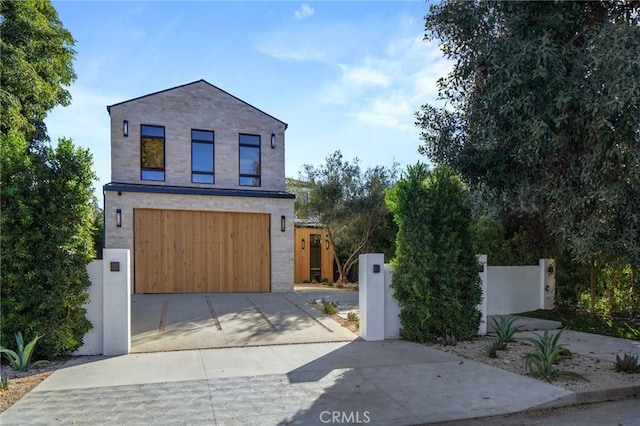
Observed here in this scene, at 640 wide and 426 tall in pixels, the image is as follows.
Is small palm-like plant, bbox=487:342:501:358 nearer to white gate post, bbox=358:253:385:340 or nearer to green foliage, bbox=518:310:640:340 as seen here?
white gate post, bbox=358:253:385:340

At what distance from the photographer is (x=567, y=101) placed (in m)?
4.77

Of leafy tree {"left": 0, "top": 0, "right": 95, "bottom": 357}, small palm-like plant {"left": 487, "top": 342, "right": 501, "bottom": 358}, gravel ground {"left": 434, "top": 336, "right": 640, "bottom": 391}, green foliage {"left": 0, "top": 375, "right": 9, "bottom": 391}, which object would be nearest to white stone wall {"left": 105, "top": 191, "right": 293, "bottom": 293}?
leafy tree {"left": 0, "top": 0, "right": 95, "bottom": 357}

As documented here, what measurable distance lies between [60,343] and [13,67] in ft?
18.7

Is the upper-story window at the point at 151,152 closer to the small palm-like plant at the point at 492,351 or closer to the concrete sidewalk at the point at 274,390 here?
the concrete sidewalk at the point at 274,390

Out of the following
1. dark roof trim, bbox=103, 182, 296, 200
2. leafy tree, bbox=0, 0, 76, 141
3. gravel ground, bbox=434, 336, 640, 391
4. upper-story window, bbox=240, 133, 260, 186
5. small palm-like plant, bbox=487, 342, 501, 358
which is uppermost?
leafy tree, bbox=0, 0, 76, 141

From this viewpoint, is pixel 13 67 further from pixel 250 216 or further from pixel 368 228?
pixel 368 228

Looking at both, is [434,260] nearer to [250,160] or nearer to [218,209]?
[218,209]

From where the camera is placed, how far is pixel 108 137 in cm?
1205

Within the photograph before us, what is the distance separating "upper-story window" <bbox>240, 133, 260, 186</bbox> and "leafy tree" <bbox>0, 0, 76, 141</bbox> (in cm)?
519

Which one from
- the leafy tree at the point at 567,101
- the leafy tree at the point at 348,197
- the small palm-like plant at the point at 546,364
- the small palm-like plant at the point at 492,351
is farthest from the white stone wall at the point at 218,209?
the small palm-like plant at the point at 546,364

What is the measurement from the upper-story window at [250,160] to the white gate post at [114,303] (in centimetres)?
727

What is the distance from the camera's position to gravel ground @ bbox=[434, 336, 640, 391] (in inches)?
196

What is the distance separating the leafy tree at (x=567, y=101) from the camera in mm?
4602

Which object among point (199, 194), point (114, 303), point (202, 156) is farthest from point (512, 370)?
point (202, 156)
